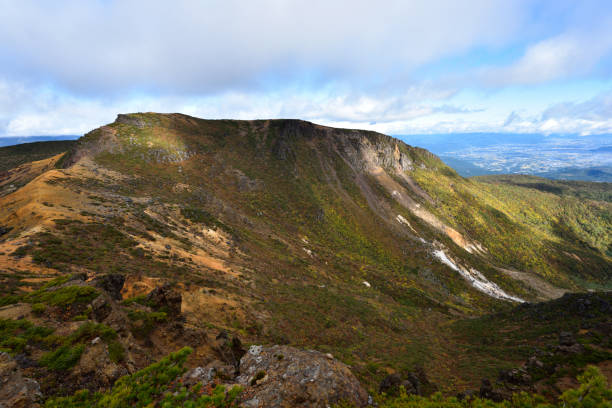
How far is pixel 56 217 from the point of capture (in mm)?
29000

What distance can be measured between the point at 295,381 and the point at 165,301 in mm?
12011

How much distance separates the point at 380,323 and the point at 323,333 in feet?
44.7

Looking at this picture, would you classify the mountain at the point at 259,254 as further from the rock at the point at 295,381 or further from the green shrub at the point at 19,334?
the rock at the point at 295,381

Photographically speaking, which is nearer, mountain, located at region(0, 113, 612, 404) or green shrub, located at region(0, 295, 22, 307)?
green shrub, located at region(0, 295, 22, 307)

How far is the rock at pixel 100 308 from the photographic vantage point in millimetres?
13227

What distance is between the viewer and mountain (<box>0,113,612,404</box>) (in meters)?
16.0

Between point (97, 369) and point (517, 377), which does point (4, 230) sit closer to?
point (97, 369)

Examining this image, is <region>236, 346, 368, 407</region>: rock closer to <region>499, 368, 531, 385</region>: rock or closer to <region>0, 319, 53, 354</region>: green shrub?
<region>0, 319, 53, 354</region>: green shrub

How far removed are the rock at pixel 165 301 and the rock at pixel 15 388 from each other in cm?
949

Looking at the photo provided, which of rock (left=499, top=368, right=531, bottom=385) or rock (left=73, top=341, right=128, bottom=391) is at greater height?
rock (left=73, top=341, right=128, bottom=391)

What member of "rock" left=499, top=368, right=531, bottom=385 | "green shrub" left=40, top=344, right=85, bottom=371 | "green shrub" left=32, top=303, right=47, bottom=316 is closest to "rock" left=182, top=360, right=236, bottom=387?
"green shrub" left=40, top=344, right=85, bottom=371

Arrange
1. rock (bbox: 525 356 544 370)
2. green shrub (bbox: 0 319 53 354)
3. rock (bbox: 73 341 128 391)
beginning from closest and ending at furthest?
1. rock (bbox: 73 341 128 391)
2. green shrub (bbox: 0 319 53 354)
3. rock (bbox: 525 356 544 370)

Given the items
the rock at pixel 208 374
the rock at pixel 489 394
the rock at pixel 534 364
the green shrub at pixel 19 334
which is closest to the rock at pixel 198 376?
the rock at pixel 208 374

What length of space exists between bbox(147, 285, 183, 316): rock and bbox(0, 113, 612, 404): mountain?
0.30 feet
